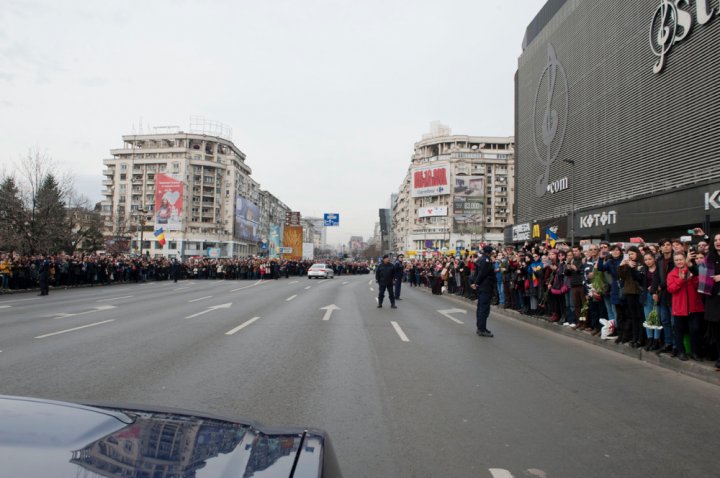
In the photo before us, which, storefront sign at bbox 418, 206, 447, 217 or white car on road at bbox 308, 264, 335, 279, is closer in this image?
white car on road at bbox 308, 264, 335, 279

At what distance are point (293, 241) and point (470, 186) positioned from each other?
3379 centimetres

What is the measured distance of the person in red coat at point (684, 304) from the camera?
7.55m

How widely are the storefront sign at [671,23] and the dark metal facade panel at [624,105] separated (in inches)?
7.7

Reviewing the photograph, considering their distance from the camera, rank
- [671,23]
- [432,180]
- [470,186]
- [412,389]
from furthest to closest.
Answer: [432,180] → [470,186] → [671,23] → [412,389]

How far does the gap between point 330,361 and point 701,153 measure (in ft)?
61.8

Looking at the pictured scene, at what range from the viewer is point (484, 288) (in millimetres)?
10930

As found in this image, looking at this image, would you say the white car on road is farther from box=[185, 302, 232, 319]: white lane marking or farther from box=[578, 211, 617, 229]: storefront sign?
box=[185, 302, 232, 319]: white lane marking

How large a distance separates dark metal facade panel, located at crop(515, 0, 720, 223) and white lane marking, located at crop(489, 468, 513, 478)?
1942 cm

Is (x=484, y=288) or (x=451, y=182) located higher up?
(x=451, y=182)

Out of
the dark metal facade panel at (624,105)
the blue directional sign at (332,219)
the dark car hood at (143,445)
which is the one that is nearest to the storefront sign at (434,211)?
the blue directional sign at (332,219)

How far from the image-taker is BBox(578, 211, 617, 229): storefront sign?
25.5m

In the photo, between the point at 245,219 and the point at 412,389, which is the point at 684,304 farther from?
the point at 245,219

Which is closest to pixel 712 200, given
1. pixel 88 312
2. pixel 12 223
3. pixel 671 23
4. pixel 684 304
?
pixel 671 23

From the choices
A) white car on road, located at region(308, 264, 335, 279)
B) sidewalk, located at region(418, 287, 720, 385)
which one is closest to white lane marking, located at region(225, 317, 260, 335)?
sidewalk, located at region(418, 287, 720, 385)
